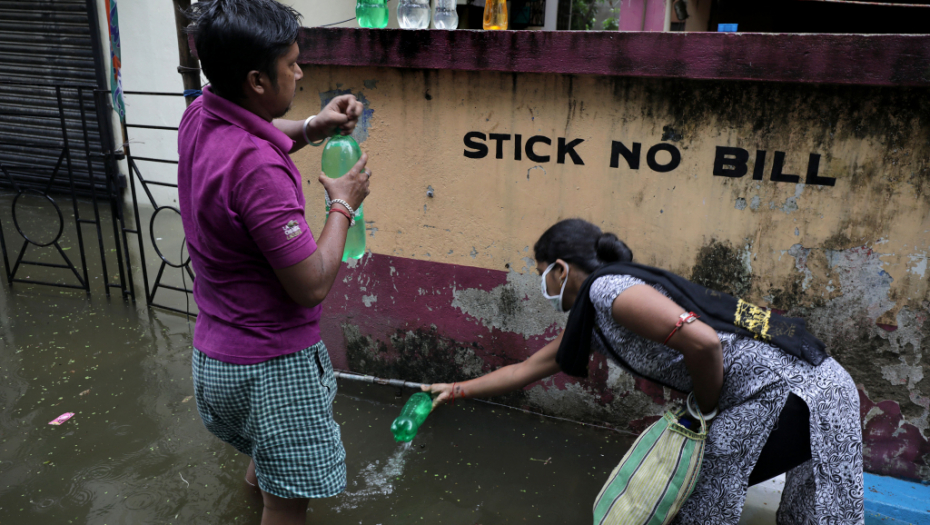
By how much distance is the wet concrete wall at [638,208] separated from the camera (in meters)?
2.40

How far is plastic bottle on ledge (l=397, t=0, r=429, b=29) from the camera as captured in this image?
10.0 ft

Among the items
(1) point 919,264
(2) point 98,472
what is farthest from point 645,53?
(2) point 98,472

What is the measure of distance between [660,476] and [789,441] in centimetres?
39

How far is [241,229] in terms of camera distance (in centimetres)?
150

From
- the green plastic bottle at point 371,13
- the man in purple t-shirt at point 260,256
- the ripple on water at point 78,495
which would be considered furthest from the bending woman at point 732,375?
the ripple on water at point 78,495

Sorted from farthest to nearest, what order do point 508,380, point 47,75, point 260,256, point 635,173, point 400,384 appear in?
point 47,75 → point 400,384 → point 635,173 → point 508,380 → point 260,256

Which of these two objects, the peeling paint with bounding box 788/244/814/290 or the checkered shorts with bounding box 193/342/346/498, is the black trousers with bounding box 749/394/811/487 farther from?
the checkered shorts with bounding box 193/342/346/498

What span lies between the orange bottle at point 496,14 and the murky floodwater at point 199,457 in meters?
2.05

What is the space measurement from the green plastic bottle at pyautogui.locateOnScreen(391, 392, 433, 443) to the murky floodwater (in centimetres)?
43

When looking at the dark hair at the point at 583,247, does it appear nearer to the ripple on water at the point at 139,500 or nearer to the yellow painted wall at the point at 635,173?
the yellow painted wall at the point at 635,173

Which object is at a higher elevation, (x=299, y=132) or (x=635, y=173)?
(x=299, y=132)

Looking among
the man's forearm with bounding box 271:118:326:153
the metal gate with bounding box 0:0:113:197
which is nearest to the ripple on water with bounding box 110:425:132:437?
the man's forearm with bounding box 271:118:326:153

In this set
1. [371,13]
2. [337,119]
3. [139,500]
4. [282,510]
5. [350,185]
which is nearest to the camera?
[350,185]

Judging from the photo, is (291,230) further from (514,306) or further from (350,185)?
(514,306)
